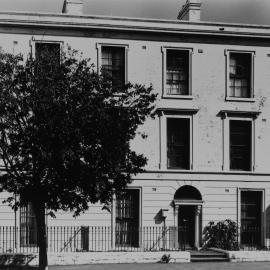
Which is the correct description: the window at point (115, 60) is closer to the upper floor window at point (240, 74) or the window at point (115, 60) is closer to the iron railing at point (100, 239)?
the upper floor window at point (240, 74)

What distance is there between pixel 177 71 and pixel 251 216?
25.3ft

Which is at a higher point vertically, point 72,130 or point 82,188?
point 72,130

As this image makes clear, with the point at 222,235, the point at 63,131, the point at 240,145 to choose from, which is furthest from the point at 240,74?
the point at 63,131

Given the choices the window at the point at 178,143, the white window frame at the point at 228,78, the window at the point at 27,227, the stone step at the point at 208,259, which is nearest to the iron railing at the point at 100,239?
the window at the point at 27,227

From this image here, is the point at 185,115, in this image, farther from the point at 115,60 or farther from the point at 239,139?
the point at 115,60

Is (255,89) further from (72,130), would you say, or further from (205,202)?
(72,130)

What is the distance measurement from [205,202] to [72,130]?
37.1 ft

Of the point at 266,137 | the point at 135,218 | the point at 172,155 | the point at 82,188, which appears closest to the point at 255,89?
the point at 266,137

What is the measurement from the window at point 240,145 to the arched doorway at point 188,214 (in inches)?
97.0

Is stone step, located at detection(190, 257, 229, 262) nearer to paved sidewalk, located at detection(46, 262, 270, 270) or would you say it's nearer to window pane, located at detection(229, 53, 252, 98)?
paved sidewalk, located at detection(46, 262, 270, 270)

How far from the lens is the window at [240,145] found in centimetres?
2997

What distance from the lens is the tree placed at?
19922 mm

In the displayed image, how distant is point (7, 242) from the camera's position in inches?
1070

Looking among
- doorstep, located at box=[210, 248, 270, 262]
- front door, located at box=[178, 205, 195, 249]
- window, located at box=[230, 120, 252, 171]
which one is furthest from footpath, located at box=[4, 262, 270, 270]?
window, located at box=[230, 120, 252, 171]
